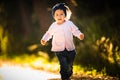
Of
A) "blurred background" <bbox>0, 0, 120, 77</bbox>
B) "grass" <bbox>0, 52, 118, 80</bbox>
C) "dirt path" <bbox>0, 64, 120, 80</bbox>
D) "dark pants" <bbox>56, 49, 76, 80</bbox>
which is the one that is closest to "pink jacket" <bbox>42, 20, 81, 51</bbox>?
"dark pants" <bbox>56, 49, 76, 80</bbox>

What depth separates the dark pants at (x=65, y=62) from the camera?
6480mm

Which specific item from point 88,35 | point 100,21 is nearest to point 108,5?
point 100,21

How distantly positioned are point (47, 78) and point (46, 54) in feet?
8.62

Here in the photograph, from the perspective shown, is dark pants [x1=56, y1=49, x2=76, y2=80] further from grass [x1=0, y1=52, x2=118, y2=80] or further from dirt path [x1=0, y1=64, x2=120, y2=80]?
grass [x1=0, y1=52, x2=118, y2=80]

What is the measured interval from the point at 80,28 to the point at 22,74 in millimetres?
2780

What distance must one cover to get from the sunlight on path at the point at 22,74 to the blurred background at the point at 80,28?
3.22 ft

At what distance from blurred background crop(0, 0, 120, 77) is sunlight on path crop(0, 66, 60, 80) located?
981 millimetres

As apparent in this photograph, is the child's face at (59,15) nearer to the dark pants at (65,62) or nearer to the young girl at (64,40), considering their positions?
the young girl at (64,40)

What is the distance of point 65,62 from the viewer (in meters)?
6.49

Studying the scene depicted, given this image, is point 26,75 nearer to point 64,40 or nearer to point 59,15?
point 64,40

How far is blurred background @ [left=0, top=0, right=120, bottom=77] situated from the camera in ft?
27.9

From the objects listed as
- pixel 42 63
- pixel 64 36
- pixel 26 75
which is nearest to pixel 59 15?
pixel 64 36

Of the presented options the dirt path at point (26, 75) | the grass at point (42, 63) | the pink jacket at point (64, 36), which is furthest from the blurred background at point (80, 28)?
the pink jacket at point (64, 36)

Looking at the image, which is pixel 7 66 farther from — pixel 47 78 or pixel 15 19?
pixel 15 19
